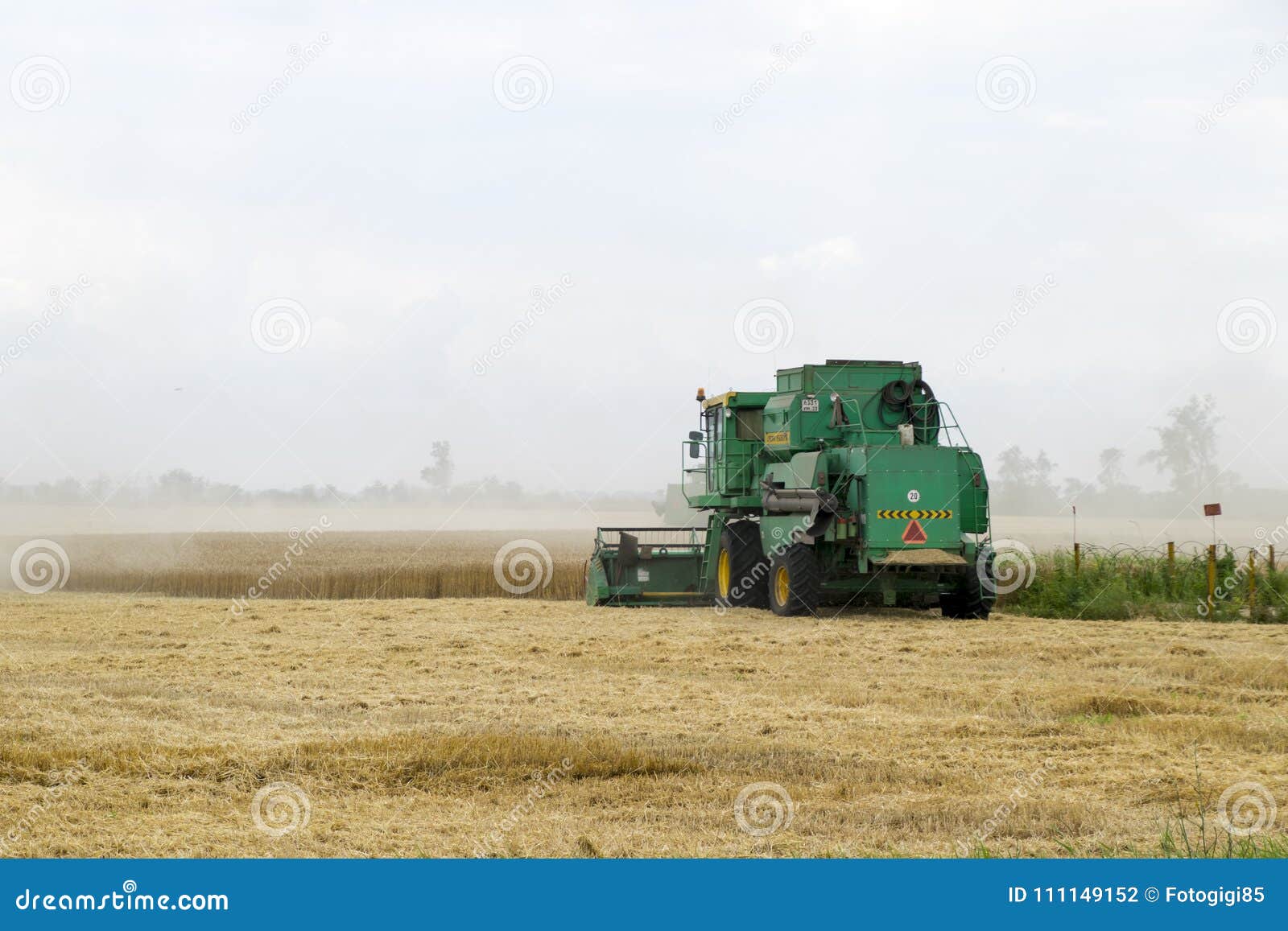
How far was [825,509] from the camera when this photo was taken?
14703 mm

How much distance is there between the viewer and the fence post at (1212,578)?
558 inches

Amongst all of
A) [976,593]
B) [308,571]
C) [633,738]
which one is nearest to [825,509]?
[976,593]

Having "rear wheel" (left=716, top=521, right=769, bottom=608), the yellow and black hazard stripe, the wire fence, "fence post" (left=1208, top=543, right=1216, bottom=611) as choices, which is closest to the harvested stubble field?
"fence post" (left=1208, top=543, right=1216, bottom=611)

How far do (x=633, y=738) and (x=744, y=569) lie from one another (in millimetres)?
9227

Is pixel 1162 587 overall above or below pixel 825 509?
below

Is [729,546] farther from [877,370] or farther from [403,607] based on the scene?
[403,607]

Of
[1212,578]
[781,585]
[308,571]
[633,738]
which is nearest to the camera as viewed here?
[633,738]

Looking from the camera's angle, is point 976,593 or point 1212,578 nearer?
point 1212,578

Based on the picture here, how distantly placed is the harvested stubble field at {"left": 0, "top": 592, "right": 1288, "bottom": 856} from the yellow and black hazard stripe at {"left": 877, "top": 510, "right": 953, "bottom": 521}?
4.91ft

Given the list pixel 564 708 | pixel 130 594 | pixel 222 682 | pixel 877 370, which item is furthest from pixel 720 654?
pixel 130 594

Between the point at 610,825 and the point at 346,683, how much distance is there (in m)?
4.77

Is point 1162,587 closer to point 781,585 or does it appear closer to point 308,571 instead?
point 781,585

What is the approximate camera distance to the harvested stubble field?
17.9ft

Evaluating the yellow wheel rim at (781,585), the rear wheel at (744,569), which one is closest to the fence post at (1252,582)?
the yellow wheel rim at (781,585)
